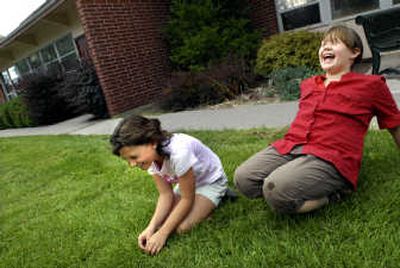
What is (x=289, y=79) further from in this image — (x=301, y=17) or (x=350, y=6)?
(x=301, y=17)

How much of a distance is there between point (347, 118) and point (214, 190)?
0.96 meters

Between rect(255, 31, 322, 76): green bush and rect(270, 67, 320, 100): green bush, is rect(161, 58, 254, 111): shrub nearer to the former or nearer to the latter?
rect(255, 31, 322, 76): green bush

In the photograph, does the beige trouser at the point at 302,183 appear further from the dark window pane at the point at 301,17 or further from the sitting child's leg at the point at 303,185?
the dark window pane at the point at 301,17

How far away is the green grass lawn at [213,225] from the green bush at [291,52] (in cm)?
280

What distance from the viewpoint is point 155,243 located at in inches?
85.4

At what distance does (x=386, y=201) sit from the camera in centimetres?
202

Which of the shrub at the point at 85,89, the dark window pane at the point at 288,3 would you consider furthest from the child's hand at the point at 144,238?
the dark window pane at the point at 288,3

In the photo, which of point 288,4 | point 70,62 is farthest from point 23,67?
point 288,4

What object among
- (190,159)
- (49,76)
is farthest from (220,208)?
(49,76)

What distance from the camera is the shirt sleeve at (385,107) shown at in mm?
2027

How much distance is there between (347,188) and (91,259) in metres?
1.63

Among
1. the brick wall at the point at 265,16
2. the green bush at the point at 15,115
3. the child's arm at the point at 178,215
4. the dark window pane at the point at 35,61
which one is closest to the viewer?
the child's arm at the point at 178,215

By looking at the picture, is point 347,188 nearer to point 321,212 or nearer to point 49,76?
point 321,212

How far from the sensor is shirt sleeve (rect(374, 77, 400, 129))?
2027 millimetres
